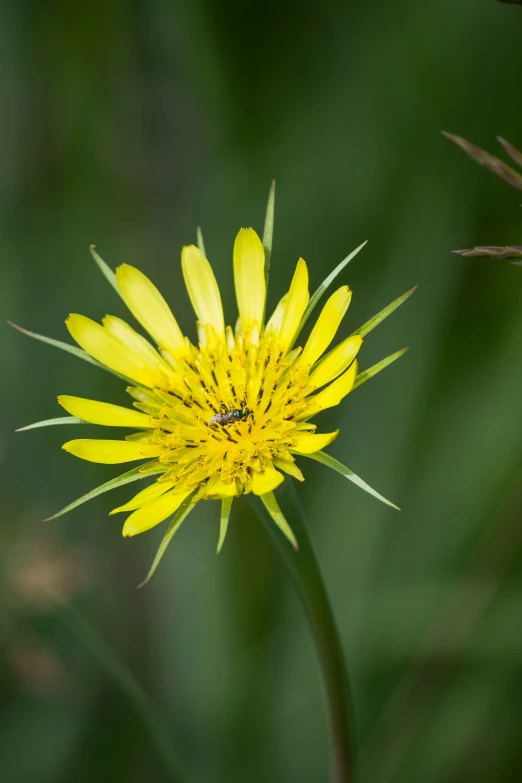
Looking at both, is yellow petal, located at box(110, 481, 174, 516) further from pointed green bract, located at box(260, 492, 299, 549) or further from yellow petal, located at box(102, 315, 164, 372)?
yellow petal, located at box(102, 315, 164, 372)

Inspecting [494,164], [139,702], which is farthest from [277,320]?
[139,702]

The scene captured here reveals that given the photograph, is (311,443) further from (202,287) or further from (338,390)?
(202,287)

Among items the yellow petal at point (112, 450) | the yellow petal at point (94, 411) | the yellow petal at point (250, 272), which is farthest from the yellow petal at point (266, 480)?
the yellow petal at point (250, 272)

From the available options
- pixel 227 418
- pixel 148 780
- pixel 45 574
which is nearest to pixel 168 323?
pixel 227 418

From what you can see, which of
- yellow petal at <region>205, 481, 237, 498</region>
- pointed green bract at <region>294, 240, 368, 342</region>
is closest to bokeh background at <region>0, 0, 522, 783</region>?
yellow petal at <region>205, 481, 237, 498</region>

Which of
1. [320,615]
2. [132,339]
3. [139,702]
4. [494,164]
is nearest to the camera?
[494,164]

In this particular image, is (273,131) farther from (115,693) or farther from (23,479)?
(115,693)
